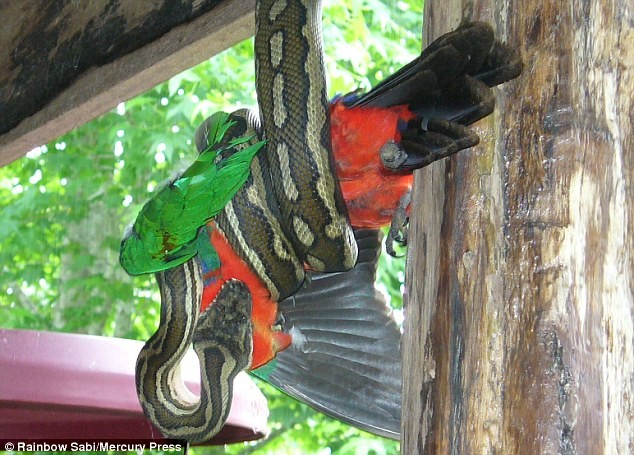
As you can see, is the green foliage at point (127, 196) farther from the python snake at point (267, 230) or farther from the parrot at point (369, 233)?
the python snake at point (267, 230)

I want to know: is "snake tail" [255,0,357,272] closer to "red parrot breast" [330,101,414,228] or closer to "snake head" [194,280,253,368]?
"red parrot breast" [330,101,414,228]

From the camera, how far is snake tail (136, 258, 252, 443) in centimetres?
174

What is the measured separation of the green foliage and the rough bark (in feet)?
8.21

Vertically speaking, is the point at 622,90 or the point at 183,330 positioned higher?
the point at 622,90

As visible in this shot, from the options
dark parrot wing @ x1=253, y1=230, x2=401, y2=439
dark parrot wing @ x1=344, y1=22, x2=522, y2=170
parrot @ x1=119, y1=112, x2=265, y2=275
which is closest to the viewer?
dark parrot wing @ x1=344, y1=22, x2=522, y2=170

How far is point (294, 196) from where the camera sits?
5.11 ft

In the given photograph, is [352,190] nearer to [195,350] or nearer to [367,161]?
[367,161]

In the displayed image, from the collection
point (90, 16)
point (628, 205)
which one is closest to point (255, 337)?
point (90, 16)

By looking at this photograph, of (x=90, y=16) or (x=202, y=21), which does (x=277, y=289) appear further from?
(x=90, y=16)

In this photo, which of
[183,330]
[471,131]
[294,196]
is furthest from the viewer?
[183,330]

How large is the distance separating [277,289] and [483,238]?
0.74 meters

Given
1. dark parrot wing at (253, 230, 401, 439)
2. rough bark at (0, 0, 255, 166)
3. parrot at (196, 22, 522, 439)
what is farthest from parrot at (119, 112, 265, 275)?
dark parrot wing at (253, 230, 401, 439)

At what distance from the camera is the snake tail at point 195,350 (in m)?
1.74

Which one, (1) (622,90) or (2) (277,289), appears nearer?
(1) (622,90)
